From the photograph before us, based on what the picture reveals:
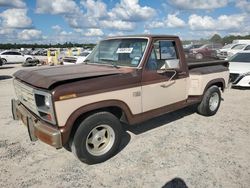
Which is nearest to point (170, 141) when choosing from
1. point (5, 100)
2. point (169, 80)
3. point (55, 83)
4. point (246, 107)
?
point (169, 80)

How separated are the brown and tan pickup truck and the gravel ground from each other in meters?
0.34

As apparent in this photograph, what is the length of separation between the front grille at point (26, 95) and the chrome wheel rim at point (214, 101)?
14.9ft

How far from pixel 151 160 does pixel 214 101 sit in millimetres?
3257

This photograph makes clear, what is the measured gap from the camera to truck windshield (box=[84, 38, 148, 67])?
466 centimetres

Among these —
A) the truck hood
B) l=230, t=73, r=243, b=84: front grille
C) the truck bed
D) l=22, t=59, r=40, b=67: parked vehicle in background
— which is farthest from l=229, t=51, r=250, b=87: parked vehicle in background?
l=22, t=59, r=40, b=67: parked vehicle in background

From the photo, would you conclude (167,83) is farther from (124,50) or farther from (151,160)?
(151,160)

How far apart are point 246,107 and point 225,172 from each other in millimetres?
4269

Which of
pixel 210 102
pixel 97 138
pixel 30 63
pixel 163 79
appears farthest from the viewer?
pixel 30 63

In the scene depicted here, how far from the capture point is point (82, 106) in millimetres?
3678

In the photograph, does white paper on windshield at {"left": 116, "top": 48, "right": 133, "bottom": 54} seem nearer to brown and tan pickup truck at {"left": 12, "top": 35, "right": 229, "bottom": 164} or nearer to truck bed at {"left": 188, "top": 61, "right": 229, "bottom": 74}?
brown and tan pickup truck at {"left": 12, "top": 35, "right": 229, "bottom": 164}

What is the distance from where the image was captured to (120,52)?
16.1 feet

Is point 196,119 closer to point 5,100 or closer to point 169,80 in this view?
point 169,80

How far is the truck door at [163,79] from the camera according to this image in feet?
15.0

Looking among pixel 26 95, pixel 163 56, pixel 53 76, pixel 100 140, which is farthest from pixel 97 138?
pixel 163 56
